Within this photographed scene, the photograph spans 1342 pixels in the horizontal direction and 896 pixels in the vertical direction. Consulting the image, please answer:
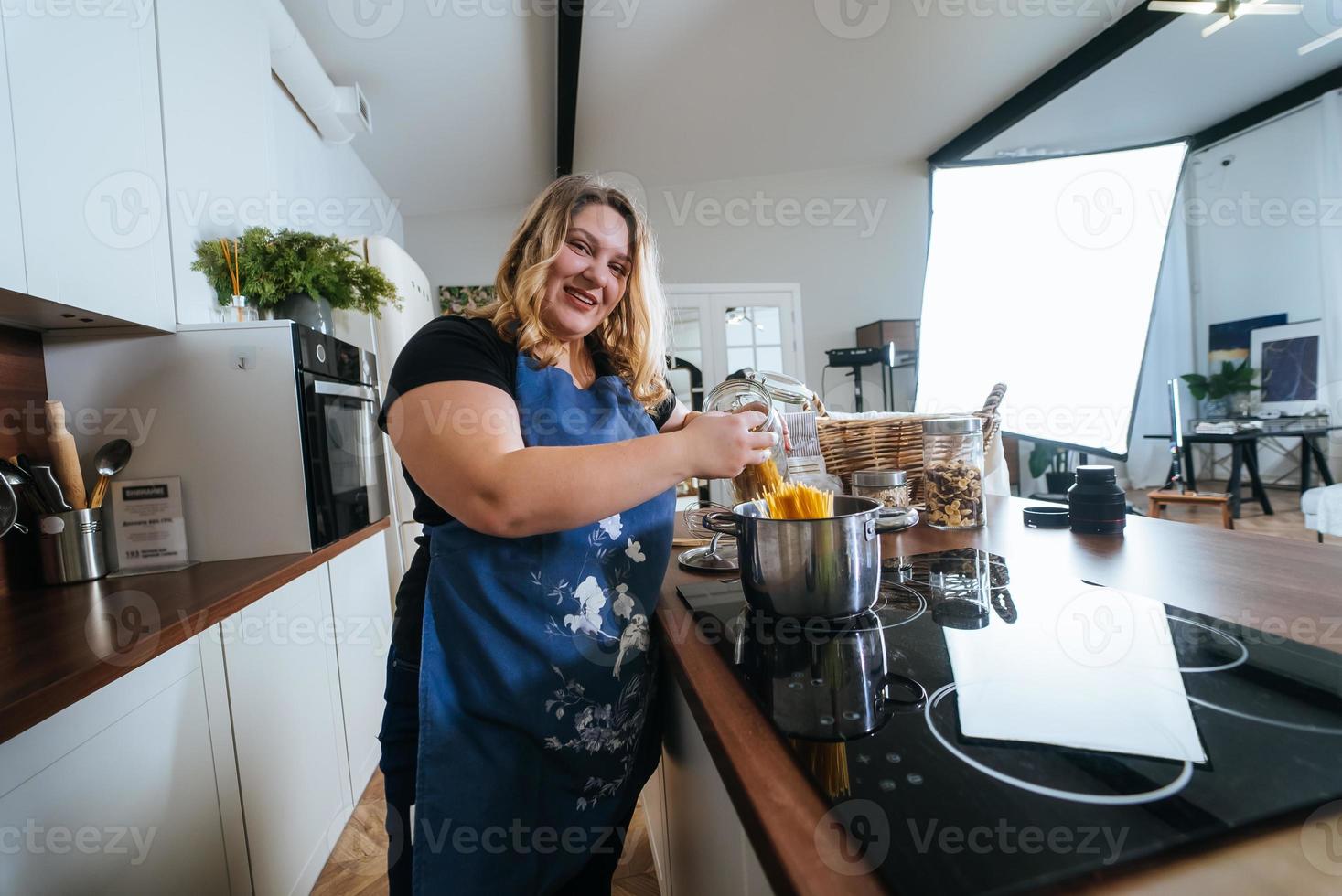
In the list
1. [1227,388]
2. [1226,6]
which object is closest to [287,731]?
[1226,6]

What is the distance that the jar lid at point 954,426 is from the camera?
1093 mm

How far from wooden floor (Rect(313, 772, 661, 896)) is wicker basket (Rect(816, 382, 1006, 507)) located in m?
1.06

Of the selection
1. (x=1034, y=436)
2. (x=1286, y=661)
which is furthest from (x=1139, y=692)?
(x=1034, y=436)

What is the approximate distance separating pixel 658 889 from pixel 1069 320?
3140 millimetres

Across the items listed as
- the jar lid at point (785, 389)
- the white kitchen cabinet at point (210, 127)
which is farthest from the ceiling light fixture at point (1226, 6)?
the white kitchen cabinet at point (210, 127)

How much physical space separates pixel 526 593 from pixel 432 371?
29cm

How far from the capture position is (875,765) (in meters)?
0.39

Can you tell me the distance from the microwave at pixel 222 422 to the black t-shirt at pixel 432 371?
2.87 ft

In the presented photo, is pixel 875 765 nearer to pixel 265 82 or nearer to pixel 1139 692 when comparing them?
pixel 1139 692

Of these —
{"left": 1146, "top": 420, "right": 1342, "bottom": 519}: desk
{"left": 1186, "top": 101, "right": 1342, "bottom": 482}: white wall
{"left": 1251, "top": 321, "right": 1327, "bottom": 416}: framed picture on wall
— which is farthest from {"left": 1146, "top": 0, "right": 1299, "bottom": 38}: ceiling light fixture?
{"left": 1251, "top": 321, "right": 1327, "bottom": 416}: framed picture on wall

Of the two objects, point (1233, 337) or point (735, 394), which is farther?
point (1233, 337)

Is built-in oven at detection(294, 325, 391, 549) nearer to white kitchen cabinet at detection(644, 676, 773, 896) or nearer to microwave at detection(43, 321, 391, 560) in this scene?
microwave at detection(43, 321, 391, 560)

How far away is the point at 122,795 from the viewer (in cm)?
92

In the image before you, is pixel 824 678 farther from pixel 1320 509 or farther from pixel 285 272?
pixel 1320 509
